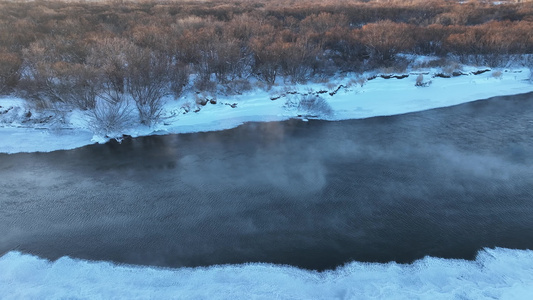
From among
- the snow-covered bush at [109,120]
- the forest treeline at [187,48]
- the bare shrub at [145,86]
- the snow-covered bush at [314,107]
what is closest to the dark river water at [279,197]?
the snow-covered bush at [109,120]

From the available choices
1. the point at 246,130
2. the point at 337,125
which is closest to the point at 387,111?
the point at 337,125

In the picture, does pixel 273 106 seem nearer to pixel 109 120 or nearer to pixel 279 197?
pixel 109 120

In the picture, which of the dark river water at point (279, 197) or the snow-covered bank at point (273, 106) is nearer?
the dark river water at point (279, 197)

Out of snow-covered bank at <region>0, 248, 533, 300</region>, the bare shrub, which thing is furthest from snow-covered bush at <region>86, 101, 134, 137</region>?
snow-covered bank at <region>0, 248, 533, 300</region>

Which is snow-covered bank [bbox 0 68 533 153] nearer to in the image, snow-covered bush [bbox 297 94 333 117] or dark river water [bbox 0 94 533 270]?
snow-covered bush [bbox 297 94 333 117]

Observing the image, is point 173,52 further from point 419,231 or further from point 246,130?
point 419,231

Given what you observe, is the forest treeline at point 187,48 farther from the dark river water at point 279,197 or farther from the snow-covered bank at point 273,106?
the dark river water at point 279,197
